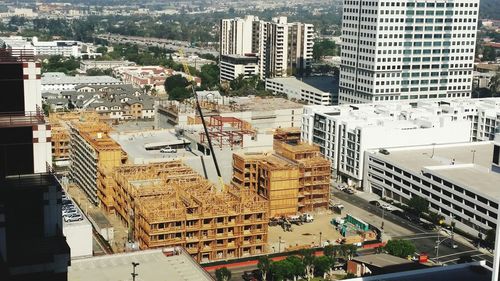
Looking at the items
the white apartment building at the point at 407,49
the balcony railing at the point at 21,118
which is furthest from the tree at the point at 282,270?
the white apartment building at the point at 407,49

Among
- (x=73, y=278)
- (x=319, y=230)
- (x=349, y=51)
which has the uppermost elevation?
(x=349, y=51)

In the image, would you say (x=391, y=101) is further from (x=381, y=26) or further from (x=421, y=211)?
(x=421, y=211)

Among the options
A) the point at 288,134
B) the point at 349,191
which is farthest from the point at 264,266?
the point at 288,134

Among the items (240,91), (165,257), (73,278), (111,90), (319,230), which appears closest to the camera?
(73,278)

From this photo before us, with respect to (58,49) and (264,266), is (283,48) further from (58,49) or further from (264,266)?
(264,266)

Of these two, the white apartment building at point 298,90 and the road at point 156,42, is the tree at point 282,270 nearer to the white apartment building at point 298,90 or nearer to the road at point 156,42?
the white apartment building at point 298,90

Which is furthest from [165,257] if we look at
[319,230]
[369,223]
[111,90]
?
[111,90]

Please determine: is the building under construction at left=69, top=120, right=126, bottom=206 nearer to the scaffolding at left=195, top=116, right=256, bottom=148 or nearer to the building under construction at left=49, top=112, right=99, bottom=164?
the building under construction at left=49, top=112, right=99, bottom=164
